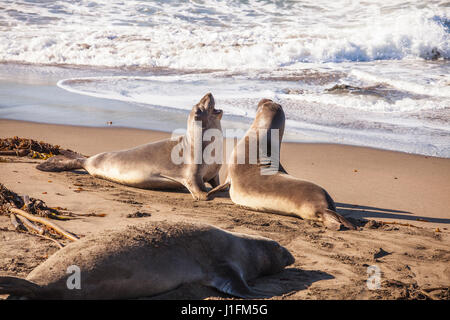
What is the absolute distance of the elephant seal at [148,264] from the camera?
9.44ft

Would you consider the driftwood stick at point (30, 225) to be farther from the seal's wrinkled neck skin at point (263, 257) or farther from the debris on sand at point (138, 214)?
the seal's wrinkled neck skin at point (263, 257)

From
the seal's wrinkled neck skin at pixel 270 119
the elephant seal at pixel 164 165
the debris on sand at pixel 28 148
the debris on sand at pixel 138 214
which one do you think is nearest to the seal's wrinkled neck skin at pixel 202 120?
the elephant seal at pixel 164 165

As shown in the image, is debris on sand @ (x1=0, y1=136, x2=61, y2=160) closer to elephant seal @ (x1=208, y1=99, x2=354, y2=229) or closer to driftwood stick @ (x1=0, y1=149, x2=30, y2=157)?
driftwood stick @ (x1=0, y1=149, x2=30, y2=157)

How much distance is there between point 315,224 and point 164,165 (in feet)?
7.40

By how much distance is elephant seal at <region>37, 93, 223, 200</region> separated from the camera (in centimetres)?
661

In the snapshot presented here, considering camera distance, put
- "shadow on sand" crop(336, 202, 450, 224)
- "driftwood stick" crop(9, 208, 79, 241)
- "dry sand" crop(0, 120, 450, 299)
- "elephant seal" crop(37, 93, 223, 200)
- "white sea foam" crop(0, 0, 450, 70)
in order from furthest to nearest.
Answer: "white sea foam" crop(0, 0, 450, 70), "elephant seal" crop(37, 93, 223, 200), "shadow on sand" crop(336, 202, 450, 224), "driftwood stick" crop(9, 208, 79, 241), "dry sand" crop(0, 120, 450, 299)

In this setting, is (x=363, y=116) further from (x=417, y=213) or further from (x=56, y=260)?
(x=56, y=260)

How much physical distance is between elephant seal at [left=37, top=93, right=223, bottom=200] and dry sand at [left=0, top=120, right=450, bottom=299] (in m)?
0.17

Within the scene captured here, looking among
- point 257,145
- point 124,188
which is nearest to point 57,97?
point 124,188

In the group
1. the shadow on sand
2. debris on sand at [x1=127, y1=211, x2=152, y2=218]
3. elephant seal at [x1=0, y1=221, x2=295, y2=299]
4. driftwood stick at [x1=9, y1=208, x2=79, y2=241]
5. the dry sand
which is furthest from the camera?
the shadow on sand

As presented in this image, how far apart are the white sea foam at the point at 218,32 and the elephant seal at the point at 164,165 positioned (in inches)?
415

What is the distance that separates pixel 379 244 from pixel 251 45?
15.1 metres

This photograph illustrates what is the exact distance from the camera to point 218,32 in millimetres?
21469

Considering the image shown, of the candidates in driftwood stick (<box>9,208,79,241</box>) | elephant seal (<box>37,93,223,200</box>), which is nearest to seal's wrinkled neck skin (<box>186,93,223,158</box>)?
elephant seal (<box>37,93,223,200</box>)
